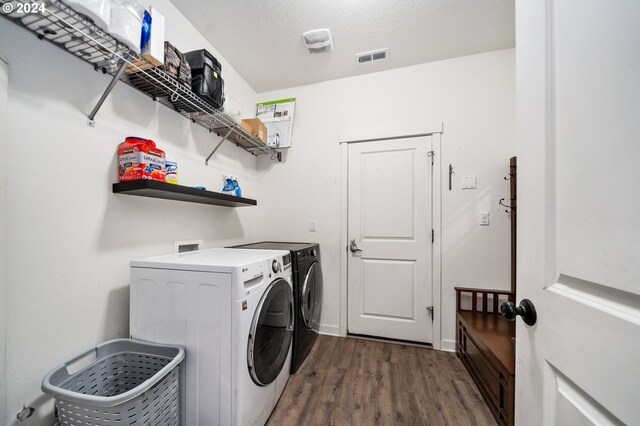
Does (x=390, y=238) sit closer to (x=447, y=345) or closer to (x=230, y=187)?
(x=447, y=345)

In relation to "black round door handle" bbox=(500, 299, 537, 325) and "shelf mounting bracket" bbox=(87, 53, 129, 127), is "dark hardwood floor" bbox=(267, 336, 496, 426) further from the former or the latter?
"shelf mounting bracket" bbox=(87, 53, 129, 127)

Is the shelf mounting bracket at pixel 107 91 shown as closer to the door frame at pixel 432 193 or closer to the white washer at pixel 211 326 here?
the white washer at pixel 211 326

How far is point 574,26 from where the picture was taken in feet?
1.52

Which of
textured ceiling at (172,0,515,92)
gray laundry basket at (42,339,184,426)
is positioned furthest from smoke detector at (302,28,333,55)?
gray laundry basket at (42,339,184,426)

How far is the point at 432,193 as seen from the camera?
2061 mm

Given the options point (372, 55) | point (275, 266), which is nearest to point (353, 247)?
point (275, 266)

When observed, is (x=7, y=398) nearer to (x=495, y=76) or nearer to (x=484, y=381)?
(x=484, y=381)

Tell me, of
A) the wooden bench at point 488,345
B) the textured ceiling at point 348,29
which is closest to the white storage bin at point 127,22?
the textured ceiling at point 348,29

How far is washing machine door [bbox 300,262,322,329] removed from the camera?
5.58 feet

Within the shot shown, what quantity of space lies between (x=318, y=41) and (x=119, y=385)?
8.31 ft

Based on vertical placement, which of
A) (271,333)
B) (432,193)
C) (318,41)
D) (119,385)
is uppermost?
(318,41)

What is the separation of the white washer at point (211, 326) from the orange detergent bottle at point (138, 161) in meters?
0.44

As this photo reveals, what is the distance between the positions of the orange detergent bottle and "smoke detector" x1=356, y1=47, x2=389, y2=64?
5.98 feet

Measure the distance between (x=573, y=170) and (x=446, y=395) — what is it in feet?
5.40
